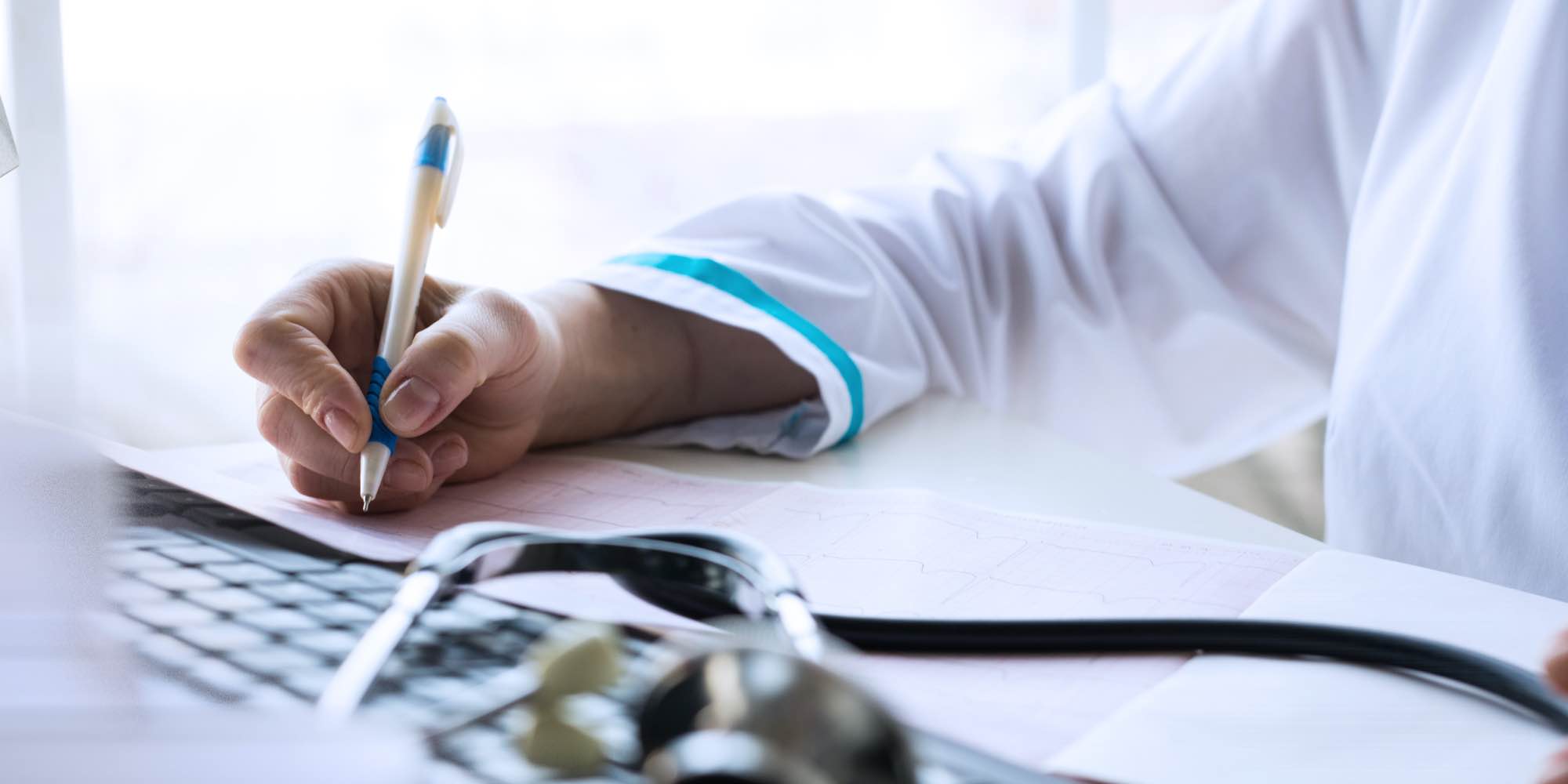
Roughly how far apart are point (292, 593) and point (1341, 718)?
0.74 ft

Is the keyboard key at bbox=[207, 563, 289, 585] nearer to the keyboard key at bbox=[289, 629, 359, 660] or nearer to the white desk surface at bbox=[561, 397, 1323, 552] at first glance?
the keyboard key at bbox=[289, 629, 359, 660]

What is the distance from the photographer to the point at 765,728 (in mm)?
149

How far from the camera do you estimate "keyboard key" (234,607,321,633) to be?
25 centimetres

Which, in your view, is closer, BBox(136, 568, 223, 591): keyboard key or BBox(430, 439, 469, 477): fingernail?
BBox(136, 568, 223, 591): keyboard key

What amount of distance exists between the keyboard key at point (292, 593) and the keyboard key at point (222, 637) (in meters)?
0.02

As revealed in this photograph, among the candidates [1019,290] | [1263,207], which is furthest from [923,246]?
[1263,207]

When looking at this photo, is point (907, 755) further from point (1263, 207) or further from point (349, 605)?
point (1263, 207)

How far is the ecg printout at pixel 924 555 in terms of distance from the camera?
0.24m

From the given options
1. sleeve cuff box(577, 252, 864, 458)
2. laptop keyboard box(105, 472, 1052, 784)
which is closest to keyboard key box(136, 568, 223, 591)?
laptop keyboard box(105, 472, 1052, 784)

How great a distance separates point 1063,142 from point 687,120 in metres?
0.31

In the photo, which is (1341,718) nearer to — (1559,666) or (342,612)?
(1559,666)

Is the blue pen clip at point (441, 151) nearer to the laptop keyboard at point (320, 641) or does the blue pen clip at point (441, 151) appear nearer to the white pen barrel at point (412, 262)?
the white pen barrel at point (412, 262)


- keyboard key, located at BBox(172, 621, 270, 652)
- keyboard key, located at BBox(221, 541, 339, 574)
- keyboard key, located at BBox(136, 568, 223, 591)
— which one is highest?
keyboard key, located at BBox(172, 621, 270, 652)

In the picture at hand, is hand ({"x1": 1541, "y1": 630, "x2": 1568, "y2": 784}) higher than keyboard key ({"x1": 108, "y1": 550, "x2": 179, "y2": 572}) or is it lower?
higher
